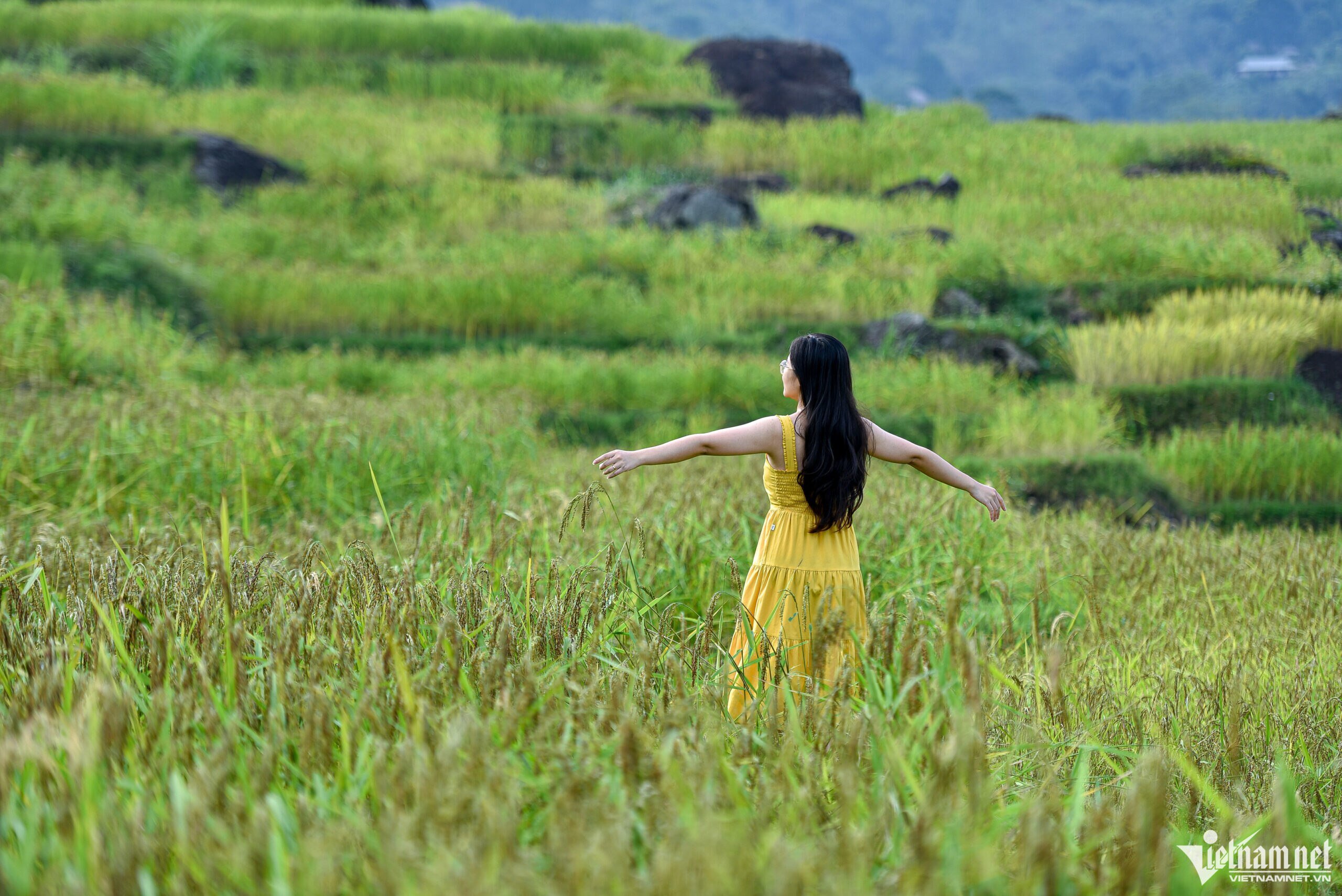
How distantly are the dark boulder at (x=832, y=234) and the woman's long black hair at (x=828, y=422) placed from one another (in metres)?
8.94

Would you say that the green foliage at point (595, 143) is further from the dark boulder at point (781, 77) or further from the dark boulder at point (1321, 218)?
the dark boulder at point (1321, 218)

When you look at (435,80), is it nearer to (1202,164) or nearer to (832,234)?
(832,234)

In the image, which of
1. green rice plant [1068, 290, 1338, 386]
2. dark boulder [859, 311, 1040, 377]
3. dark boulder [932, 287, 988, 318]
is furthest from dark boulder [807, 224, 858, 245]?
green rice plant [1068, 290, 1338, 386]

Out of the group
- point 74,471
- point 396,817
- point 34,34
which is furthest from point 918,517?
point 34,34

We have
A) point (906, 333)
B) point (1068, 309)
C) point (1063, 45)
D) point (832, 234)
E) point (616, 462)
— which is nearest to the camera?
point (616, 462)

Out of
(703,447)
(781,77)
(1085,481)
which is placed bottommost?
(1085,481)

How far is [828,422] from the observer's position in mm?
2643

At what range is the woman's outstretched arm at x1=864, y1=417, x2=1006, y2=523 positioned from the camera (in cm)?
269

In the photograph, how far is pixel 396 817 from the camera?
1.16 metres

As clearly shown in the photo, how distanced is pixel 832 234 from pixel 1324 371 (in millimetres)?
5090

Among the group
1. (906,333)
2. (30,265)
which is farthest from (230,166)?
(906,333)

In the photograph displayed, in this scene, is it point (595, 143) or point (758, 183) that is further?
point (595, 143)

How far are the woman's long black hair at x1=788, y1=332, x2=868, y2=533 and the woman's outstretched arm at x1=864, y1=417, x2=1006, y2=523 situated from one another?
0.22 ft

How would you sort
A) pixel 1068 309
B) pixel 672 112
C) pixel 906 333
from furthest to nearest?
1. pixel 672 112
2. pixel 1068 309
3. pixel 906 333
